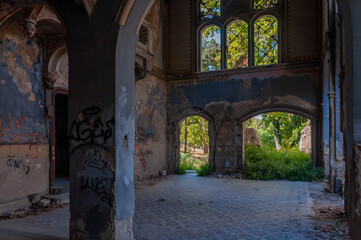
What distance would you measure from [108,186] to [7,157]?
4.06 m

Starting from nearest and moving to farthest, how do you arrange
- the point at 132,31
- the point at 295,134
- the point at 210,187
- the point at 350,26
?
the point at 350,26
the point at 132,31
the point at 210,187
the point at 295,134

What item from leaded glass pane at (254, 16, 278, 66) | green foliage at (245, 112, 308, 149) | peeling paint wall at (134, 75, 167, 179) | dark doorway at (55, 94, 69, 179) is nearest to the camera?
peeling paint wall at (134, 75, 167, 179)

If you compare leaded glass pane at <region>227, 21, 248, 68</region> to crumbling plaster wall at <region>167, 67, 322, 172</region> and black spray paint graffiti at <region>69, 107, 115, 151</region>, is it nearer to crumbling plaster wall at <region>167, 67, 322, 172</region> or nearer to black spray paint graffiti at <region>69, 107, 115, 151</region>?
crumbling plaster wall at <region>167, 67, 322, 172</region>

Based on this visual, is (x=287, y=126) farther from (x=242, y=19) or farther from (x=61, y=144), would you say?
(x=61, y=144)

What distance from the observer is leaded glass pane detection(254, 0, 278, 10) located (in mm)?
11721

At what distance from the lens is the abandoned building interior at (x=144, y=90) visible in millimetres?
3746

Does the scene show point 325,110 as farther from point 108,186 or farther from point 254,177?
point 108,186

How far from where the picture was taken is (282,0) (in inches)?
451

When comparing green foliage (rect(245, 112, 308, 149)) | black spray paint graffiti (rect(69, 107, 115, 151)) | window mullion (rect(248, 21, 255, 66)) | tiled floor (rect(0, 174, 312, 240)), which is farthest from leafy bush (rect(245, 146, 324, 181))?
black spray paint graffiti (rect(69, 107, 115, 151))

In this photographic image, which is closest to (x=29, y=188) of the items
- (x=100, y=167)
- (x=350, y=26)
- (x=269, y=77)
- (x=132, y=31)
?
(x=100, y=167)

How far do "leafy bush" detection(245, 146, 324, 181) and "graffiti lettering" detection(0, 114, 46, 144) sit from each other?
26.8ft

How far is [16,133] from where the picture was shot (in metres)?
6.59

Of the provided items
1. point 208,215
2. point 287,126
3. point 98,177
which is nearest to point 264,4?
point 208,215

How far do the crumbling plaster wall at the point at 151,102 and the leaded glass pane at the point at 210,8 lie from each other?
2061mm
